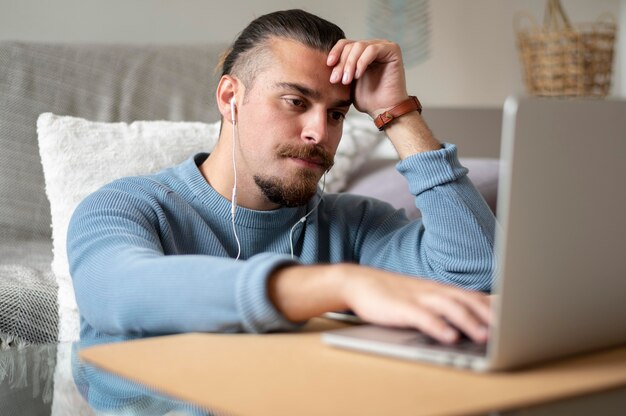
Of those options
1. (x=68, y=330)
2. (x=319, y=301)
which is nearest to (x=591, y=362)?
(x=319, y=301)

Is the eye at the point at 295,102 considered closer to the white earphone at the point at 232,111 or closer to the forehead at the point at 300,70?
the forehead at the point at 300,70

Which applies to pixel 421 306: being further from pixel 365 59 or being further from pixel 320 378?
pixel 365 59

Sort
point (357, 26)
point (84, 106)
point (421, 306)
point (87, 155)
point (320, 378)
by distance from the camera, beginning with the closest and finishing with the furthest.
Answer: point (320, 378)
point (421, 306)
point (87, 155)
point (84, 106)
point (357, 26)

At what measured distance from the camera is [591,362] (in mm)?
775

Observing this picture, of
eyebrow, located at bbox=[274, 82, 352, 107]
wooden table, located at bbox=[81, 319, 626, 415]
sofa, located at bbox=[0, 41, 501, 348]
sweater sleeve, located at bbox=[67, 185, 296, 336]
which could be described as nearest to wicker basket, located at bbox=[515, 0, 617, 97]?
sofa, located at bbox=[0, 41, 501, 348]

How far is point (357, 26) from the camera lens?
3.25m

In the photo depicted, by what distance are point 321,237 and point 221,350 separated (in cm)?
80

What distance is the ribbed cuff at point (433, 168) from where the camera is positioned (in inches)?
56.5

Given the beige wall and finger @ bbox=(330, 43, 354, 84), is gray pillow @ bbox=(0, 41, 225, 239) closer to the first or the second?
the beige wall

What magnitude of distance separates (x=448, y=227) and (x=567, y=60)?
6.81ft

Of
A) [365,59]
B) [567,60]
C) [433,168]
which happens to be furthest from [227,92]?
[567,60]

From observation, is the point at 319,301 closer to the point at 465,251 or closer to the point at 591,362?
the point at 591,362

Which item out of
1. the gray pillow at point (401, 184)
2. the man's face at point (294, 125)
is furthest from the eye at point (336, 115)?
the gray pillow at point (401, 184)

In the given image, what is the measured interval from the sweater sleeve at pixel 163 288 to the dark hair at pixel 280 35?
495 millimetres
